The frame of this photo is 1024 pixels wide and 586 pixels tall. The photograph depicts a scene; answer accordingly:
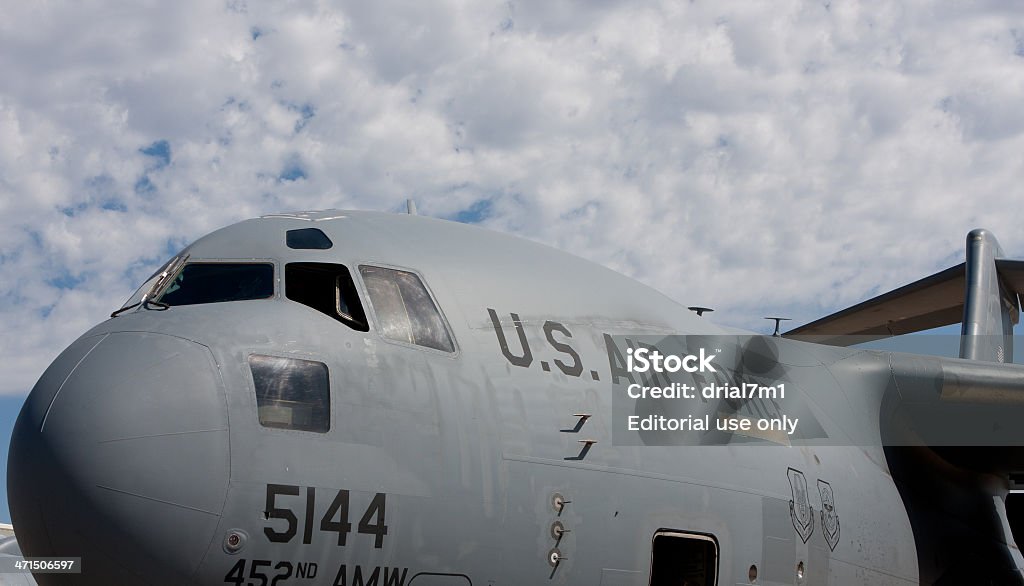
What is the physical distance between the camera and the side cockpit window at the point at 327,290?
548 centimetres

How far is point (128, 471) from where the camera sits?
4574 mm

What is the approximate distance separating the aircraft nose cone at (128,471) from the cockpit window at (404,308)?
1.02 m

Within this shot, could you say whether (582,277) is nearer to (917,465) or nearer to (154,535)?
(154,535)

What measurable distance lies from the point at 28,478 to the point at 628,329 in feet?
11.7

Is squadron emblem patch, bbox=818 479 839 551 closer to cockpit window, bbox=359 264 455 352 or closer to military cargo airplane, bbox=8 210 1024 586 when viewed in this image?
military cargo airplane, bbox=8 210 1024 586

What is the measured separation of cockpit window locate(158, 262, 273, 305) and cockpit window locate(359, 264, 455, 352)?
54cm

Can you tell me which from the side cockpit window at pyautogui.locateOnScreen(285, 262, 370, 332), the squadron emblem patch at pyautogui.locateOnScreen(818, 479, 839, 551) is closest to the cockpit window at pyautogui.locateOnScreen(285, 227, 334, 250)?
the side cockpit window at pyautogui.locateOnScreen(285, 262, 370, 332)

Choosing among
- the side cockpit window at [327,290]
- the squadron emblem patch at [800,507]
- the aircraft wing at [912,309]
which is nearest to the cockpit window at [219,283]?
the side cockpit window at [327,290]

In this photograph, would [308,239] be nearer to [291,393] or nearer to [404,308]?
[404,308]

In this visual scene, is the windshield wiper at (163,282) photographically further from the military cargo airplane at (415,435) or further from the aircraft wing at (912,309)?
the aircraft wing at (912,309)

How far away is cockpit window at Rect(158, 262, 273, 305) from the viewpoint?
5.50 metres

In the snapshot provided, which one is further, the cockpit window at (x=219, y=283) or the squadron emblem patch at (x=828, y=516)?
the squadron emblem patch at (x=828, y=516)

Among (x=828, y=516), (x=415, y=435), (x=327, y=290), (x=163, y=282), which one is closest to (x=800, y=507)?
(x=828, y=516)

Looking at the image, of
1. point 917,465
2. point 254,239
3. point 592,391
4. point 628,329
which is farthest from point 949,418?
point 254,239
